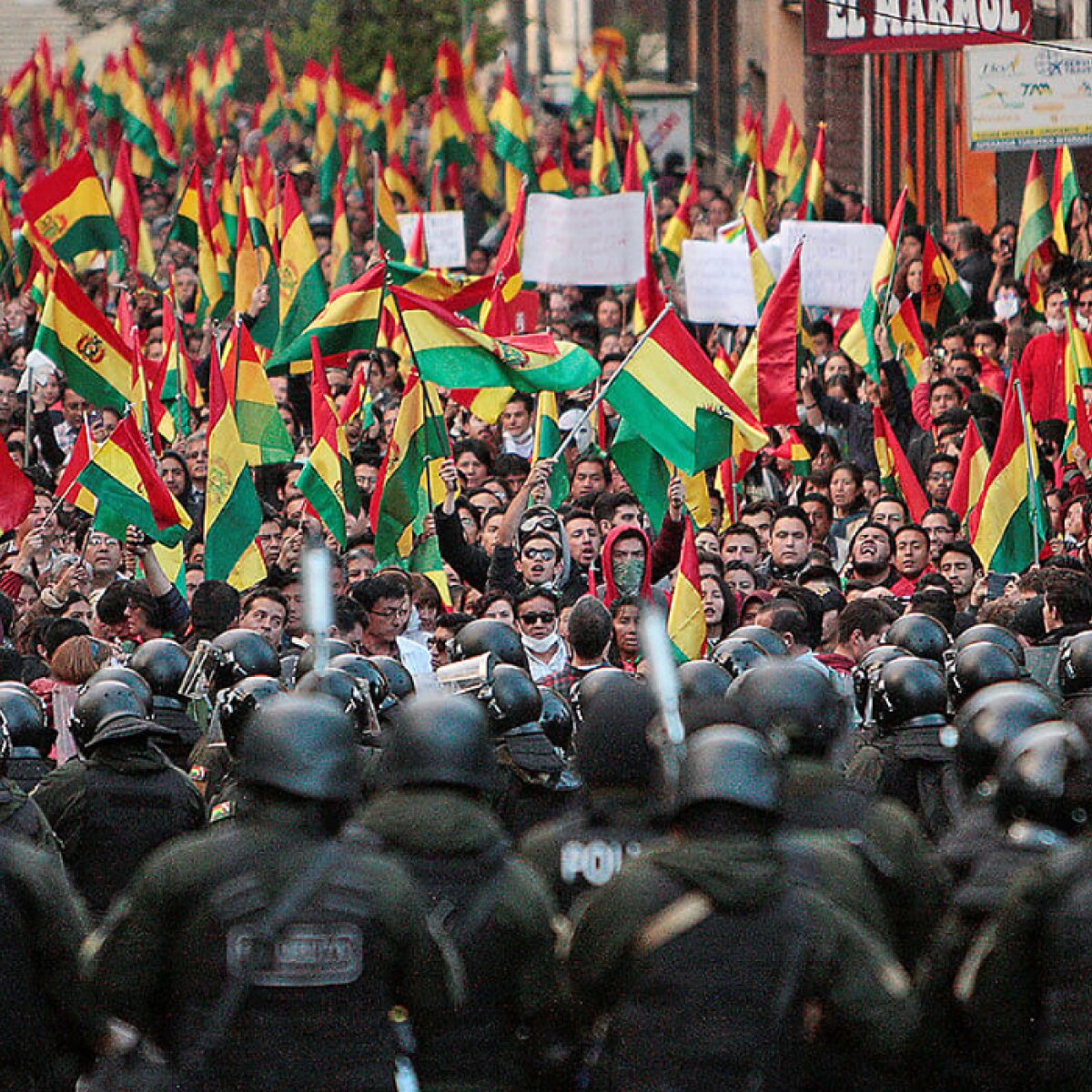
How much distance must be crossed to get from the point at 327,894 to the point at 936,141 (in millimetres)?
23770

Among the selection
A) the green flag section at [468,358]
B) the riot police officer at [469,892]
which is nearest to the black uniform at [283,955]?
the riot police officer at [469,892]

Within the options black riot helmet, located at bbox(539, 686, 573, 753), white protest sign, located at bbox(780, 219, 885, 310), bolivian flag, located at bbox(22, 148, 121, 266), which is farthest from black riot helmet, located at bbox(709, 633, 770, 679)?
bolivian flag, located at bbox(22, 148, 121, 266)

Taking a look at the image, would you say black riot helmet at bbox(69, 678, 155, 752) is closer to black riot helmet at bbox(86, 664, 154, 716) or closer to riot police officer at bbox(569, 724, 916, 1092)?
black riot helmet at bbox(86, 664, 154, 716)

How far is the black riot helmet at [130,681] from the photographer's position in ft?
24.5

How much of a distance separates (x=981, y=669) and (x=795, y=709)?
157 centimetres

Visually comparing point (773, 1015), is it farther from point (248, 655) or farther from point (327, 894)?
point (248, 655)

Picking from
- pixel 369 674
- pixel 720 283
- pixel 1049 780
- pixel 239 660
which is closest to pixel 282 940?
pixel 1049 780

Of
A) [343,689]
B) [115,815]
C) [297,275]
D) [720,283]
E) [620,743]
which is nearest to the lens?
[620,743]

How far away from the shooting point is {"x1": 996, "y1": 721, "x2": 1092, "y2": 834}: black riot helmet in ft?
17.1

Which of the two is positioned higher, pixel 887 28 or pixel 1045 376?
pixel 887 28

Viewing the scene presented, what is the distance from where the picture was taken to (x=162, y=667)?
8188 mm

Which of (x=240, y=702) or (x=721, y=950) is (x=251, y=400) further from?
(x=721, y=950)

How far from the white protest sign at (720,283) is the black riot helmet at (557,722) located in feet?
27.3

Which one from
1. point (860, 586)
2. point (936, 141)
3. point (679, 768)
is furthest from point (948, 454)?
point (936, 141)
